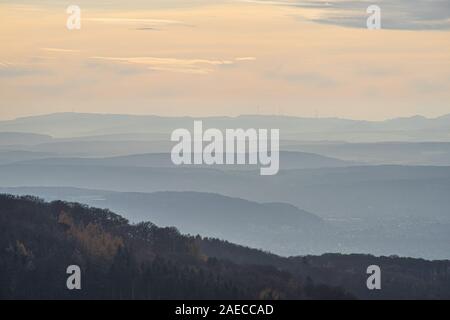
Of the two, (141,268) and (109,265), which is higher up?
(109,265)

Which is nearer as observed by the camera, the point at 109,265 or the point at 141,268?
the point at 141,268

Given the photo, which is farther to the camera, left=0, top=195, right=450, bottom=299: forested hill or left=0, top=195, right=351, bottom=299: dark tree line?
left=0, top=195, right=450, bottom=299: forested hill

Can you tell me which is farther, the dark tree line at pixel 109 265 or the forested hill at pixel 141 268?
the forested hill at pixel 141 268
